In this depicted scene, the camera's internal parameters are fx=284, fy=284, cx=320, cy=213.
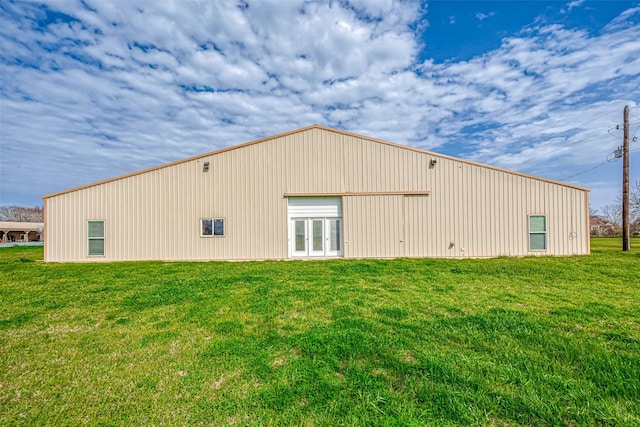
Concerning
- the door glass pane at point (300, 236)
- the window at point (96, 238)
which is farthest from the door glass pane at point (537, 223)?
the window at point (96, 238)

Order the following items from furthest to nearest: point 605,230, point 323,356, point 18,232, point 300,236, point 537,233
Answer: point 18,232 < point 605,230 < point 300,236 < point 537,233 < point 323,356

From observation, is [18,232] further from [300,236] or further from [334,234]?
[334,234]

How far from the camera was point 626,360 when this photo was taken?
340cm

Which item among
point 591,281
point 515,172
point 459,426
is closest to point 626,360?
point 459,426

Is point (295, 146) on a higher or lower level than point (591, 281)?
higher

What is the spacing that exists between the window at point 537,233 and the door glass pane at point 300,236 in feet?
35.8

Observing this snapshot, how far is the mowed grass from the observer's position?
2.65 meters

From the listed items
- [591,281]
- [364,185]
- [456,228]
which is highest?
[364,185]

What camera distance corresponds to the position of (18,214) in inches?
2667

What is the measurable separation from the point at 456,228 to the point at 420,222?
172 centimetres

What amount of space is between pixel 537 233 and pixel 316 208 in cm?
1065

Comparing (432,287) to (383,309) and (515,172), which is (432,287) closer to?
(383,309)

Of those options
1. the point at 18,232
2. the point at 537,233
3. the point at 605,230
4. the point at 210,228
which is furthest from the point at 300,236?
the point at 18,232

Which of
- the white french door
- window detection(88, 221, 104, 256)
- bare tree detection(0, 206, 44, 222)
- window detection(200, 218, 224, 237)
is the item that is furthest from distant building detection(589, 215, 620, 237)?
bare tree detection(0, 206, 44, 222)
